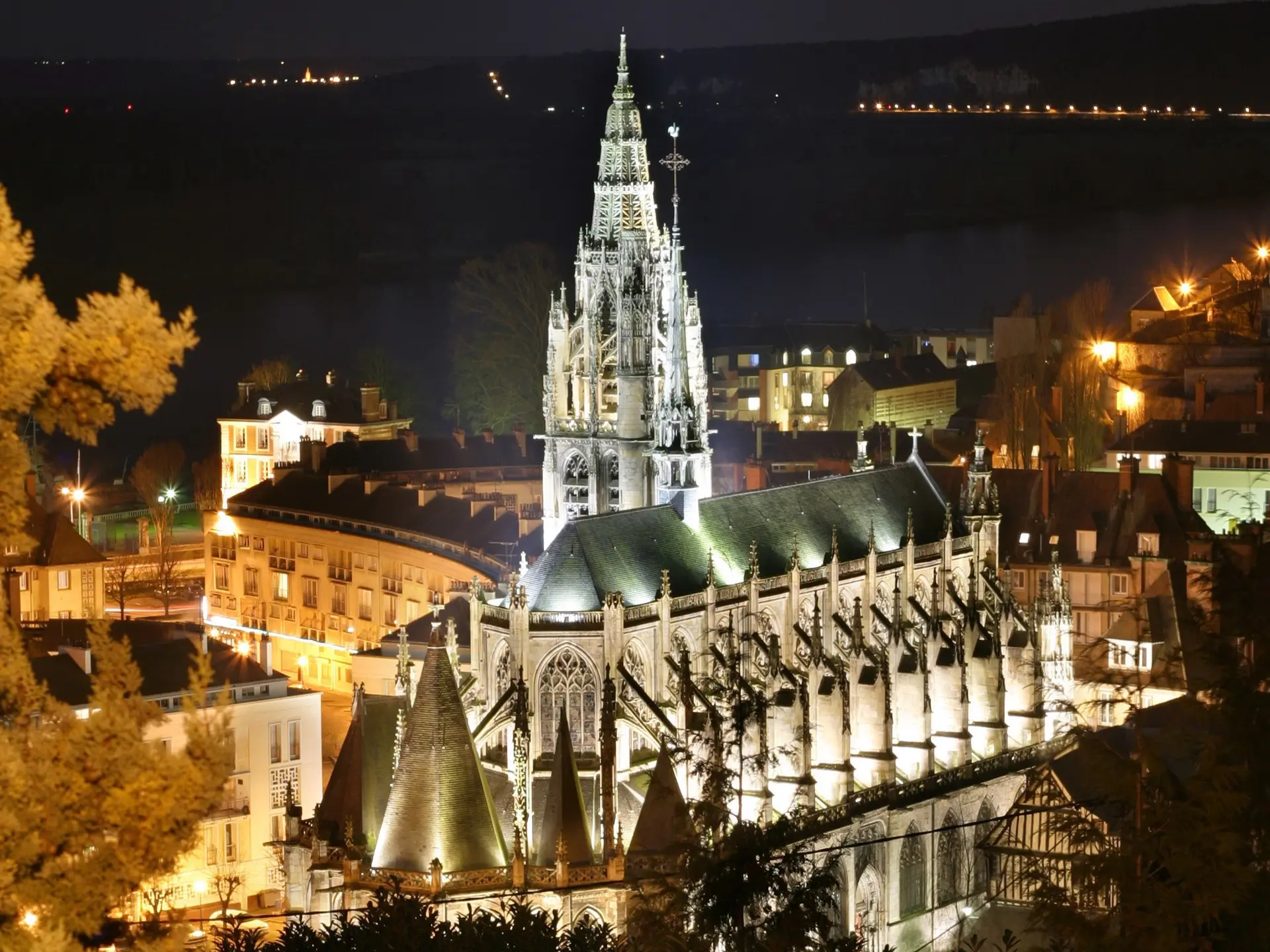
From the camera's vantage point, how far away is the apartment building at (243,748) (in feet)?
262

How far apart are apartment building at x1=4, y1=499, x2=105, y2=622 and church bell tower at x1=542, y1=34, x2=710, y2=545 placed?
22.6m

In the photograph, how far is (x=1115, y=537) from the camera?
105750mm

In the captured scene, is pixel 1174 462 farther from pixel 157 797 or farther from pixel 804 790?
pixel 157 797

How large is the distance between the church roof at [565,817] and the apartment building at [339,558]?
3810 centimetres

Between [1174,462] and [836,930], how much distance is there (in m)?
39.5

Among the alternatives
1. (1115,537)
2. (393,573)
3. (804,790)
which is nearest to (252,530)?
(393,573)

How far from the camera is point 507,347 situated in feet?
554

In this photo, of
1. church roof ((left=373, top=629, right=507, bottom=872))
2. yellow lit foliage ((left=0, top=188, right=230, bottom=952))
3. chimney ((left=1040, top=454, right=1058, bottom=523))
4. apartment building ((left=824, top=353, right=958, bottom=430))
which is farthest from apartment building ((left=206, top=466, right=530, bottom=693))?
yellow lit foliage ((left=0, top=188, right=230, bottom=952))

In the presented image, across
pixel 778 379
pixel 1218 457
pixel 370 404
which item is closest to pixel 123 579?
pixel 370 404

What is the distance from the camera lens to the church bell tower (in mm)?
96062

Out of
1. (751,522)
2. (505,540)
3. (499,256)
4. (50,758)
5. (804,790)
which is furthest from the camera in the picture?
(499,256)

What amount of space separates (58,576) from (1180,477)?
1804 inches

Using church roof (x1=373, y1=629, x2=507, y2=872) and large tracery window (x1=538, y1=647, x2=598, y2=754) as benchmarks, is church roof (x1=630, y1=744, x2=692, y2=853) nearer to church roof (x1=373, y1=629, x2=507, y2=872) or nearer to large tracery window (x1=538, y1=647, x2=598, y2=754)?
large tracery window (x1=538, y1=647, x2=598, y2=754)

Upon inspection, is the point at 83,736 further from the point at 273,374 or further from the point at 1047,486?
the point at 273,374
